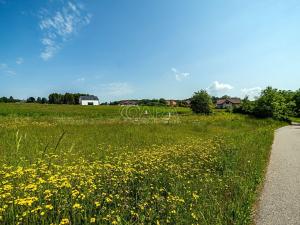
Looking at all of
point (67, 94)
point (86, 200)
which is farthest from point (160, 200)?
point (67, 94)

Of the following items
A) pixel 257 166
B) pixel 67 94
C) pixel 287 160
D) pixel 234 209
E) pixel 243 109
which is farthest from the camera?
pixel 67 94

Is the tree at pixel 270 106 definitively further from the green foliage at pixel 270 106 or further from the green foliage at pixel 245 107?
the green foliage at pixel 245 107

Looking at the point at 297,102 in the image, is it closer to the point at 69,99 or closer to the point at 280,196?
the point at 280,196

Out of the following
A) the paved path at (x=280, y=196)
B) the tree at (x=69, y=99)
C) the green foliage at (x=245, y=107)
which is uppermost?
the tree at (x=69, y=99)

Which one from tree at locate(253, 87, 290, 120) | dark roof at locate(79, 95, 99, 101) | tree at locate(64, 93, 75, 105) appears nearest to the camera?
tree at locate(253, 87, 290, 120)

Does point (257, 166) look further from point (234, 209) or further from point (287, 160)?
point (234, 209)

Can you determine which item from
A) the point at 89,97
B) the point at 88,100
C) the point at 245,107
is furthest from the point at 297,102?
the point at 89,97

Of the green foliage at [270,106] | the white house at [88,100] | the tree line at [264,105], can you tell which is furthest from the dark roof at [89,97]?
the green foliage at [270,106]

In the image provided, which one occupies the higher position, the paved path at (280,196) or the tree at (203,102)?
the tree at (203,102)

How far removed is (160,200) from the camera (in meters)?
4.23

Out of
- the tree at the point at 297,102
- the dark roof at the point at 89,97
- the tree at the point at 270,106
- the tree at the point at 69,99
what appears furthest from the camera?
the tree at the point at 69,99

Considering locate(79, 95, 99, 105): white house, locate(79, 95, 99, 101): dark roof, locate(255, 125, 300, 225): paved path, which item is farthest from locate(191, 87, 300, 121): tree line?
locate(79, 95, 99, 101): dark roof

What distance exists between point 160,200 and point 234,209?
4.82 feet

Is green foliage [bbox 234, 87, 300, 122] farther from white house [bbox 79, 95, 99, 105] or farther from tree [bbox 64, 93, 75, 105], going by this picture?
tree [bbox 64, 93, 75, 105]
